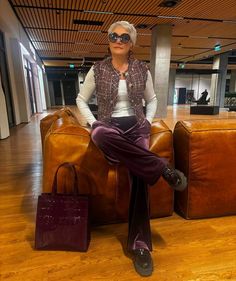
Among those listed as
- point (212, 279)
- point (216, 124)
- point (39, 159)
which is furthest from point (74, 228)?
point (39, 159)

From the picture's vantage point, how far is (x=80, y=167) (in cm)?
155

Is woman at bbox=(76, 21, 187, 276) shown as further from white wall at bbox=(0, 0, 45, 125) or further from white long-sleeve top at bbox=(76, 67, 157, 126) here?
white wall at bbox=(0, 0, 45, 125)

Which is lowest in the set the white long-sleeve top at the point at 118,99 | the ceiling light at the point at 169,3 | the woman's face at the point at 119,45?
the white long-sleeve top at the point at 118,99

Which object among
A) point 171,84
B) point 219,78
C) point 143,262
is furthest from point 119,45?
point 171,84

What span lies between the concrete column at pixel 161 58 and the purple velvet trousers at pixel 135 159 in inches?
297

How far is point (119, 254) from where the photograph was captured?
142 cm

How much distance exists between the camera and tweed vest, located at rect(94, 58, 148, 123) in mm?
1478

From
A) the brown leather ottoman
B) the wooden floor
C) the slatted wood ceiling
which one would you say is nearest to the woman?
the wooden floor

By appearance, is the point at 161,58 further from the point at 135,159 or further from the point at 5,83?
the point at 135,159

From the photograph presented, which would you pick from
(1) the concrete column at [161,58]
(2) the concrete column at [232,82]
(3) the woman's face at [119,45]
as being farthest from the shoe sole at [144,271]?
(2) the concrete column at [232,82]

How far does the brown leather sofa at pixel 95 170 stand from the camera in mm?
1545

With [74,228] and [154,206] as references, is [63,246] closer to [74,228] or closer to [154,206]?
[74,228]

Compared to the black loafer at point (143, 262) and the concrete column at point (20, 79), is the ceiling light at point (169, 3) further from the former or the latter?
the black loafer at point (143, 262)

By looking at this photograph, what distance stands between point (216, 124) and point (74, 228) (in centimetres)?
125
